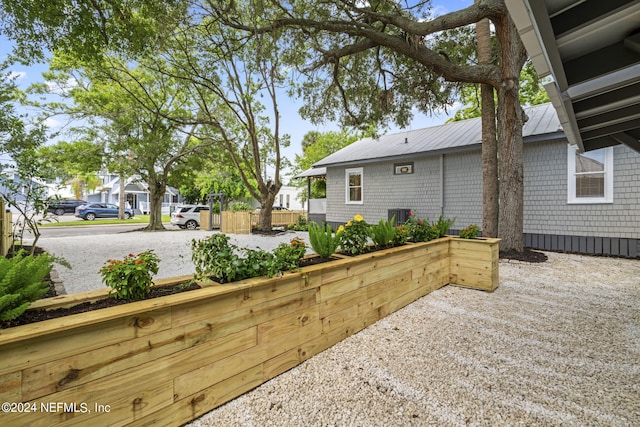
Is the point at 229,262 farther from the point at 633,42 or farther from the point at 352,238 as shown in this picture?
the point at 633,42

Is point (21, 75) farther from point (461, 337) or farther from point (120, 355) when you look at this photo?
point (461, 337)

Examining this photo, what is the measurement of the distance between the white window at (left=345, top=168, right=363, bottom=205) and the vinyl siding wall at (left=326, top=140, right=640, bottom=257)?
921mm

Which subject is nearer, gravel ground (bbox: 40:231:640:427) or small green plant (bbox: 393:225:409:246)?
gravel ground (bbox: 40:231:640:427)

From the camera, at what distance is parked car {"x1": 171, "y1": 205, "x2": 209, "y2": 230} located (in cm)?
1700

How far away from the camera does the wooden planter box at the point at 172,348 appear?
3.93 feet

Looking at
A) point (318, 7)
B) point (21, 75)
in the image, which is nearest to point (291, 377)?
point (318, 7)

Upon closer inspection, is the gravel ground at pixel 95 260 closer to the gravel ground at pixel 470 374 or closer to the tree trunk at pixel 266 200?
the gravel ground at pixel 470 374

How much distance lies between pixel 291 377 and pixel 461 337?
1.68 meters

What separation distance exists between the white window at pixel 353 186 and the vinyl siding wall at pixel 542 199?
921 millimetres

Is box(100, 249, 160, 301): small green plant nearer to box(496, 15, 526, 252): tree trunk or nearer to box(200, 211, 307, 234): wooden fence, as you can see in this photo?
box(496, 15, 526, 252): tree trunk

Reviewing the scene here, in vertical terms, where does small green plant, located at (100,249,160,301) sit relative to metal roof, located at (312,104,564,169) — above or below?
below

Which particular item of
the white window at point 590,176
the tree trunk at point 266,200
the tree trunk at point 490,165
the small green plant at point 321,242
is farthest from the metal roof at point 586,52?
the tree trunk at point 266,200

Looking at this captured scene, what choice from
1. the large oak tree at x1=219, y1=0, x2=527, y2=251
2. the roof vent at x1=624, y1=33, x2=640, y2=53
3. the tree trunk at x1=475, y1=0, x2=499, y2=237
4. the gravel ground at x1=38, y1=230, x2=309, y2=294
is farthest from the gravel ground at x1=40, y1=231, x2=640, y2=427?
the large oak tree at x1=219, y1=0, x2=527, y2=251

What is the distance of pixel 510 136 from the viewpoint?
21.1 ft
